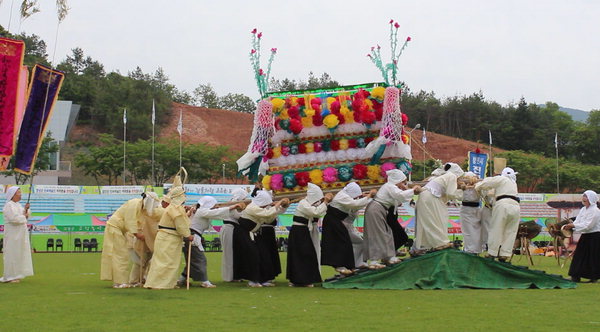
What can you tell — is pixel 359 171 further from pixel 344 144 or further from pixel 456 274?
pixel 456 274

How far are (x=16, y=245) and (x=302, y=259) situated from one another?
15.2 feet

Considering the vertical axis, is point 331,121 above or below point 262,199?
above

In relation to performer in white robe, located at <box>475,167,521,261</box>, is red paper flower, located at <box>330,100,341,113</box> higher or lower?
higher

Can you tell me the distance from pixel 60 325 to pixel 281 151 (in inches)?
242

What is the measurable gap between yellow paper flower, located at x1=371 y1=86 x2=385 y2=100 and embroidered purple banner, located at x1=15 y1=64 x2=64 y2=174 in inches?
225

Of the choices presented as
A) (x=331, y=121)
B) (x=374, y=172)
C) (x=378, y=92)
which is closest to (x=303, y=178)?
(x=331, y=121)

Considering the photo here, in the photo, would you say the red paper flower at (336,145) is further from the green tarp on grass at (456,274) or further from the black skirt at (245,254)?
the green tarp on grass at (456,274)

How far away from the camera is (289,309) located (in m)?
8.93

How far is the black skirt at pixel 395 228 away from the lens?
12.9m

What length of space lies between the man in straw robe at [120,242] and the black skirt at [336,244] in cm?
281

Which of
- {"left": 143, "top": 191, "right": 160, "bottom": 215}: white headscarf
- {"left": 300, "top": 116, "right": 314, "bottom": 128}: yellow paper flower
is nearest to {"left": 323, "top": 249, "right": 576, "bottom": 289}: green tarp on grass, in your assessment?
{"left": 300, "top": 116, "right": 314, "bottom": 128}: yellow paper flower

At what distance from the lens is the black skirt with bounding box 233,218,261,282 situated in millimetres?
12383

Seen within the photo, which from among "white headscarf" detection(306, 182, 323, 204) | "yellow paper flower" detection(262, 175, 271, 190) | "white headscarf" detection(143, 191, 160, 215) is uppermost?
"yellow paper flower" detection(262, 175, 271, 190)

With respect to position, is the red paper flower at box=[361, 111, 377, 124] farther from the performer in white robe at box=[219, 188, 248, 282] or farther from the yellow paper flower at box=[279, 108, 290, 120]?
the performer in white robe at box=[219, 188, 248, 282]
